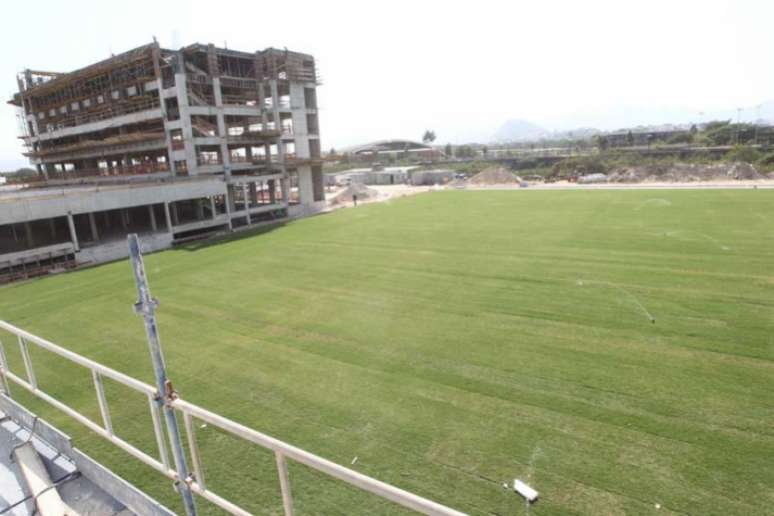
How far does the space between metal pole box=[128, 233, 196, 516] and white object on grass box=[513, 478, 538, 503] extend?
4095 mm

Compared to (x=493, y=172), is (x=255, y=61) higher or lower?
higher

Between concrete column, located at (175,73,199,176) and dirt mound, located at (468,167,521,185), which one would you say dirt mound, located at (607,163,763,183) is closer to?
dirt mound, located at (468,167,521,185)

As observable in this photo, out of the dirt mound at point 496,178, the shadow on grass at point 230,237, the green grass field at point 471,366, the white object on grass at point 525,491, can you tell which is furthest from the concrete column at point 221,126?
the dirt mound at point 496,178

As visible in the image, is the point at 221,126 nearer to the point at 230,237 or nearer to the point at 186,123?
the point at 186,123

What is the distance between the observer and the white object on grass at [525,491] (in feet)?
20.2

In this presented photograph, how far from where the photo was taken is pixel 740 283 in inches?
577

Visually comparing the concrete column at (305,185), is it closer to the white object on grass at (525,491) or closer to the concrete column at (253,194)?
the concrete column at (253,194)

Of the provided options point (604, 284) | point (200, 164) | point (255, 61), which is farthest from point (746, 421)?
point (255, 61)

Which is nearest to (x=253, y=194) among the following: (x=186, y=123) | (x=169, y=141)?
(x=169, y=141)

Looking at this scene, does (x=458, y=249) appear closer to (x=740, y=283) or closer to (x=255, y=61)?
(x=740, y=283)

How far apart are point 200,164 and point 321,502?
1404 inches

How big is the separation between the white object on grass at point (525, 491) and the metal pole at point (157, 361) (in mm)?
4095

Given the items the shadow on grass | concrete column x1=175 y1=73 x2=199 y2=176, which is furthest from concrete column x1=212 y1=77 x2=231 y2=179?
the shadow on grass

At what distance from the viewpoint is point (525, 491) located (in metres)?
6.26
